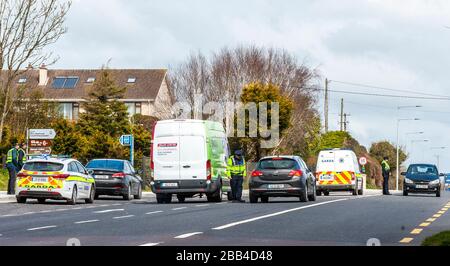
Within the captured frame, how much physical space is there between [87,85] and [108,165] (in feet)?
198

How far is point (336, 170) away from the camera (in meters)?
49.4

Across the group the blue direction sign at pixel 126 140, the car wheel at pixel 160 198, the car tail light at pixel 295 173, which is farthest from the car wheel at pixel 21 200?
the blue direction sign at pixel 126 140

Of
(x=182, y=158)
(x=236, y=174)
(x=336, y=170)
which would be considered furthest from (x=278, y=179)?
(x=336, y=170)

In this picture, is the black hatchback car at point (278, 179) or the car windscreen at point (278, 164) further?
the car windscreen at point (278, 164)

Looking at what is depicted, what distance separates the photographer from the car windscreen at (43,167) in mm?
32312

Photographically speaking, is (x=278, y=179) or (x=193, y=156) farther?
(x=193, y=156)

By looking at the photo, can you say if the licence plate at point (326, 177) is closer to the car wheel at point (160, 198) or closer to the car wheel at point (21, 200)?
the car wheel at point (160, 198)

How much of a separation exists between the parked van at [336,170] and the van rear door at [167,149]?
16.6 meters

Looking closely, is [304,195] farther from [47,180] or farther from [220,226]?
[220,226]

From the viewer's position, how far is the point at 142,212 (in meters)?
27.4

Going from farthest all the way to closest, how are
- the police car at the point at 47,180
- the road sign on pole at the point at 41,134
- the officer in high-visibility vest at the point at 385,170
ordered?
the officer in high-visibility vest at the point at 385,170, the road sign on pole at the point at 41,134, the police car at the point at 47,180

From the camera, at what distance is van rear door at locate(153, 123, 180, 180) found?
34000 millimetres
